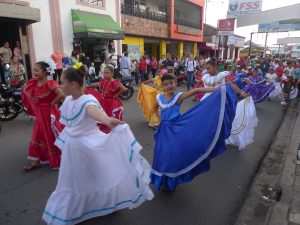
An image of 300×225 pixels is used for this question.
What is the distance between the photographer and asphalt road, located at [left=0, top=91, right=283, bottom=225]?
10.4ft

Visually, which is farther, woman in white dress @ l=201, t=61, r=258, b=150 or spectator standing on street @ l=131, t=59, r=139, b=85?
spectator standing on street @ l=131, t=59, r=139, b=85

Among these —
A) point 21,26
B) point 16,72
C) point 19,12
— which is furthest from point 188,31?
point 16,72

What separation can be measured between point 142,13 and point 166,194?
22.1 m

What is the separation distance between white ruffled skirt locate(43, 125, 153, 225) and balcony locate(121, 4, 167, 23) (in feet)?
65.7

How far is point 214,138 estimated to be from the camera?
3203 mm

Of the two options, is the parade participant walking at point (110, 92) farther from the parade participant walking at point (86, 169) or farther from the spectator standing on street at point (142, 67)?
the spectator standing on street at point (142, 67)

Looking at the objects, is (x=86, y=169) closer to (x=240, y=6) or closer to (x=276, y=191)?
(x=276, y=191)

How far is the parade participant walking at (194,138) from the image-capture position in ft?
10.5

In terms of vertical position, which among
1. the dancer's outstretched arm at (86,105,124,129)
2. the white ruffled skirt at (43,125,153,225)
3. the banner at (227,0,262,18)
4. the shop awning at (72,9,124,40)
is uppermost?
the banner at (227,0,262,18)

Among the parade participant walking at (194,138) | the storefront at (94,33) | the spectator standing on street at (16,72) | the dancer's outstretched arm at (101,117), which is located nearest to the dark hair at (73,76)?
the dancer's outstretched arm at (101,117)

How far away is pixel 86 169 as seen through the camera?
2.73 metres

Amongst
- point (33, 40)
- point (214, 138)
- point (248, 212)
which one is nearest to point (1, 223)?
point (214, 138)

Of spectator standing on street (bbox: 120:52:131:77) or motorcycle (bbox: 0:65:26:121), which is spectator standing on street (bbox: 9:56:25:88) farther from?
spectator standing on street (bbox: 120:52:131:77)

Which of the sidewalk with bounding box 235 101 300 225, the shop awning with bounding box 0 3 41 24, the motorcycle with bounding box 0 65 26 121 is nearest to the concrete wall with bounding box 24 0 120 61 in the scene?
the shop awning with bounding box 0 3 41 24
